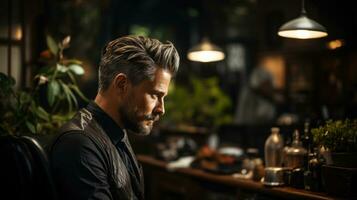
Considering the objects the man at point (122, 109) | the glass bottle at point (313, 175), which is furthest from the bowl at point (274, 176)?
the man at point (122, 109)

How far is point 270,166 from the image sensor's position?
3576mm

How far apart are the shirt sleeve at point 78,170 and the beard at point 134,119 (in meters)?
0.36

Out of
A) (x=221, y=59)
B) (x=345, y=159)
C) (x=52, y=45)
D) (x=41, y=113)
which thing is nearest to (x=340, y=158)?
(x=345, y=159)

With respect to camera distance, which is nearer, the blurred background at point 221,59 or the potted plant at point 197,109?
the blurred background at point 221,59

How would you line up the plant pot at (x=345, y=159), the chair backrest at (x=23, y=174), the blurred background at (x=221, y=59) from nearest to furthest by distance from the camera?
the chair backrest at (x=23, y=174) → the plant pot at (x=345, y=159) → the blurred background at (x=221, y=59)

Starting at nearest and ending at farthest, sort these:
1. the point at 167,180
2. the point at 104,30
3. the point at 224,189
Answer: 1. the point at 224,189
2. the point at 167,180
3. the point at 104,30

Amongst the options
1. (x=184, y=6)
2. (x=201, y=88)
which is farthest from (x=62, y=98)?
(x=184, y=6)

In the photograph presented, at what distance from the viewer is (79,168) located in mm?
2182

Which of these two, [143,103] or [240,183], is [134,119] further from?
[240,183]

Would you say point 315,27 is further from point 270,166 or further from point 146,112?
point 146,112

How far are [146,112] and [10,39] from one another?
5.85 ft

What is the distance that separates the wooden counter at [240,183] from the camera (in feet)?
9.69

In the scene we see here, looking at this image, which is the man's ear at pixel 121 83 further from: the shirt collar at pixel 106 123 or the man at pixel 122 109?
the shirt collar at pixel 106 123

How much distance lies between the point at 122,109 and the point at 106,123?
0.11m
